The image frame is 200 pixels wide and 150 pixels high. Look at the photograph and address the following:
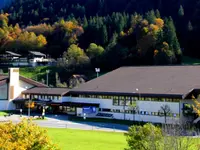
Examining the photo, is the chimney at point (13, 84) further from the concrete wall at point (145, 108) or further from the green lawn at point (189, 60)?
the green lawn at point (189, 60)

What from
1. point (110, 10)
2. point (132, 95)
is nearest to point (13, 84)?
point (132, 95)

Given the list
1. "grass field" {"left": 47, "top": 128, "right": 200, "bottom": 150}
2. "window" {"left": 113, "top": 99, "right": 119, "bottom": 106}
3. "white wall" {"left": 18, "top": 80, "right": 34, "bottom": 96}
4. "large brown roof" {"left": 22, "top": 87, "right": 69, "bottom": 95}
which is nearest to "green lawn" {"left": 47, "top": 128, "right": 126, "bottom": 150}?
"grass field" {"left": 47, "top": 128, "right": 200, "bottom": 150}

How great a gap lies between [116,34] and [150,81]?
140 ft

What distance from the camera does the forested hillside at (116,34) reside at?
76.2m

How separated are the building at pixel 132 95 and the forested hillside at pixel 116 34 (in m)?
22.3

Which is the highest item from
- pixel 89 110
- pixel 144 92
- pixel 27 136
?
pixel 144 92

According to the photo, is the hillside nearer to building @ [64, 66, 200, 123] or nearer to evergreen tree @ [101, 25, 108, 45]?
evergreen tree @ [101, 25, 108, 45]

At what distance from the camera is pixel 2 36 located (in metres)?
106

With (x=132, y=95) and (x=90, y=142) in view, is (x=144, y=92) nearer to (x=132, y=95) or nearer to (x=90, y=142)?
(x=132, y=95)

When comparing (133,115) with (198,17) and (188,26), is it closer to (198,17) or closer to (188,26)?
(188,26)

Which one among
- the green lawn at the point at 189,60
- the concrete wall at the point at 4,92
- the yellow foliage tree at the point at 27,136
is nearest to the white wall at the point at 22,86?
the concrete wall at the point at 4,92

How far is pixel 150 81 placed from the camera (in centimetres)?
4653

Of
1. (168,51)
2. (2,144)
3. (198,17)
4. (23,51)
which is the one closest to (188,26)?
(198,17)

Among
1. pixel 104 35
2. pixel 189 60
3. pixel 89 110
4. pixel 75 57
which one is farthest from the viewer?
pixel 104 35
